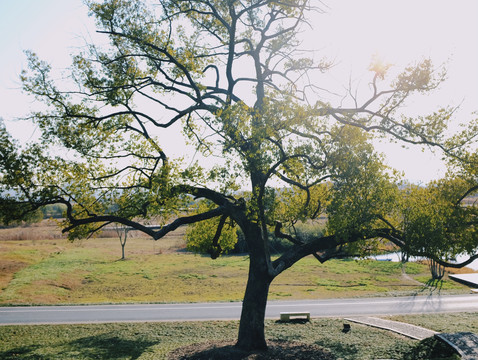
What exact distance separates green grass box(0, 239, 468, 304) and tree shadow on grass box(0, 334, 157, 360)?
8551mm

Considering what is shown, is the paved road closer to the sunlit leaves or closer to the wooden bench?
the wooden bench

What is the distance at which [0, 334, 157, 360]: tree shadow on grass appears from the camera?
12766 mm

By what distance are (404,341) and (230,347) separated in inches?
270

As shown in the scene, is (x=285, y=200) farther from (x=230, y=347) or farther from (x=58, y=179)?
(x=58, y=179)

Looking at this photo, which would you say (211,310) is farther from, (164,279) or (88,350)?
(164,279)

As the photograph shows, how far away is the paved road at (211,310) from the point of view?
62.1 ft

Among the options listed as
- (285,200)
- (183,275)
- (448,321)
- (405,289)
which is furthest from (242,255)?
(285,200)

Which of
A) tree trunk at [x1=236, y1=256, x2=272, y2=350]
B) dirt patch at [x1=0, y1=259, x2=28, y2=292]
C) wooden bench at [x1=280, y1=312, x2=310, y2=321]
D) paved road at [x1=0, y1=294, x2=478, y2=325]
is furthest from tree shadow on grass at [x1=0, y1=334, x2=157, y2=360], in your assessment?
dirt patch at [x1=0, y1=259, x2=28, y2=292]

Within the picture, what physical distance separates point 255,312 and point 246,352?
127cm

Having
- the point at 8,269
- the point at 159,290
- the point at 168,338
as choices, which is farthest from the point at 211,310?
the point at 8,269

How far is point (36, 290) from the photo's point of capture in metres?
24.7

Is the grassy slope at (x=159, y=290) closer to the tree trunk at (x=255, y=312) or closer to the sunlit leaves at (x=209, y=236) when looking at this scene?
the tree trunk at (x=255, y=312)

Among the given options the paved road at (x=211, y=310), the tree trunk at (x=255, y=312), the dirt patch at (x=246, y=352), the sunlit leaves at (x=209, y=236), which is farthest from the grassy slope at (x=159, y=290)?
the sunlit leaves at (x=209, y=236)

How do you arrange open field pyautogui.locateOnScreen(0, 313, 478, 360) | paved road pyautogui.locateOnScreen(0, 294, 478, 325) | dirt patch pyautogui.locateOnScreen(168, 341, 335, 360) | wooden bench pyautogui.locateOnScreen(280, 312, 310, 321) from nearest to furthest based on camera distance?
dirt patch pyautogui.locateOnScreen(168, 341, 335, 360) < open field pyautogui.locateOnScreen(0, 313, 478, 360) < wooden bench pyautogui.locateOnScreen(280, 312, 310, 321) < paved road pyautogui.locateOnScreen(0, 294, 478, 325)
